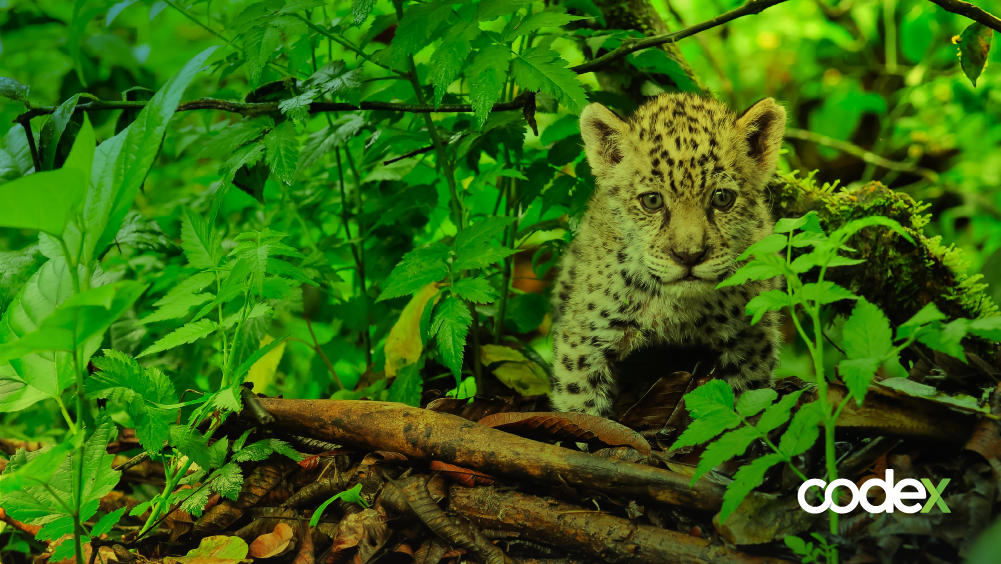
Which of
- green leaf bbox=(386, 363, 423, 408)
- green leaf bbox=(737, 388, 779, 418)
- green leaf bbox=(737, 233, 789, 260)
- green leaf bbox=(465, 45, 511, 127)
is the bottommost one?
green leaf bbox=(386, 363, 423, 408)

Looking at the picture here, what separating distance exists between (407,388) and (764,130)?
2.07m

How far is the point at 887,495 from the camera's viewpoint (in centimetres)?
179

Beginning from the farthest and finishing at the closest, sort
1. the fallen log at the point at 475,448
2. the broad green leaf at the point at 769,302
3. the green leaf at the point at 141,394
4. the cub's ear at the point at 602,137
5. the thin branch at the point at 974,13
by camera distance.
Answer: the cub's ear at the point at 602,137 → the thin branch at the point at 974,13 → the green leaf at the point at 141,394 → the fallen log at the point at 475,448 → the broad green leaf at the point at 769,302

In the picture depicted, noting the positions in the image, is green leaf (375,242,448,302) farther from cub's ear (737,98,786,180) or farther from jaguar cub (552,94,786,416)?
cub's ear (737,98,786,180)

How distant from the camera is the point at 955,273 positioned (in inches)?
135

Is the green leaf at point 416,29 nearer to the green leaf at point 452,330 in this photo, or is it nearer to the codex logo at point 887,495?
the green leaf at point 452,330

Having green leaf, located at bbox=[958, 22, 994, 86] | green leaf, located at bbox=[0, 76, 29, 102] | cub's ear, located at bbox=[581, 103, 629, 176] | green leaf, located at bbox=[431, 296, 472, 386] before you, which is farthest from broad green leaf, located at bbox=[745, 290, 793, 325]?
green leaf, located at bbox=[0, 76, 29, 102]

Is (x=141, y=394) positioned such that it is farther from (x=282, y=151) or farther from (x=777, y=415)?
(x=777, y=415)

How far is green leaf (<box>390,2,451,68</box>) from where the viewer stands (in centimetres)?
243

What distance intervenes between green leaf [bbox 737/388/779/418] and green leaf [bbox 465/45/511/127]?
1.25 meters

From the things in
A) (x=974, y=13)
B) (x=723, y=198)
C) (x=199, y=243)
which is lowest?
(x=199, y=243)

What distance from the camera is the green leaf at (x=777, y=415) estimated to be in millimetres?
1677

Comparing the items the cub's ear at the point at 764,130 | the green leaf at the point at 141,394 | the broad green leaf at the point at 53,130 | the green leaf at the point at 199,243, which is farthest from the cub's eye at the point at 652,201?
the broad green leaf at the point at 53,130

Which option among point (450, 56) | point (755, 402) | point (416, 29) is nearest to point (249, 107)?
point (416, 29)
